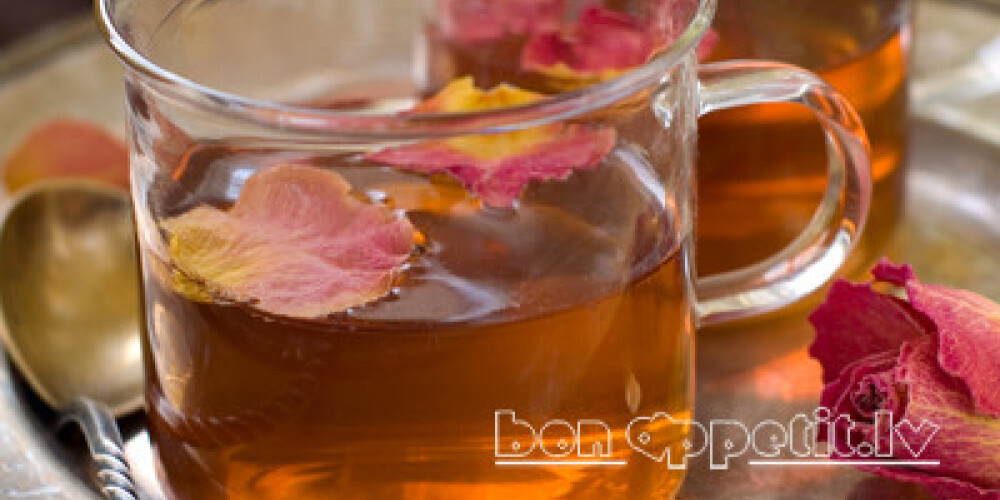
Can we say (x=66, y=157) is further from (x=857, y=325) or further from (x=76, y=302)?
(x=857, y=325)

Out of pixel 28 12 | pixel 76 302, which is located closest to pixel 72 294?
pixel 76 302

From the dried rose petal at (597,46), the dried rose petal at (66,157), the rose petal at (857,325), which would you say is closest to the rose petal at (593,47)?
the dried rose petal at (597,46)

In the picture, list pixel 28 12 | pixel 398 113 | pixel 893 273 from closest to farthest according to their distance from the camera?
pixel 398 113 → pixel 893 273 → pixel 28 12

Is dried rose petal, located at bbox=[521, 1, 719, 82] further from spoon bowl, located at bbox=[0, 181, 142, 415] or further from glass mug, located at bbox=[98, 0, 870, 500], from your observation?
spoon bowl, located at bbox=[0, 181, 142, 415]

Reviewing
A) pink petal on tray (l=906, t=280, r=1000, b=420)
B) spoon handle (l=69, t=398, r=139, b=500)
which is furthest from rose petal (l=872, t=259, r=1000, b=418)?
spoon handle (l=69, t=398, r=139, b=500)

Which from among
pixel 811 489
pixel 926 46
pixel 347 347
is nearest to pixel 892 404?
pixel 811 489

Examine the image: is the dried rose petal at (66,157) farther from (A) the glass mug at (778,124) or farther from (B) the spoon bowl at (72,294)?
(A) the glass mug at (778,124)
